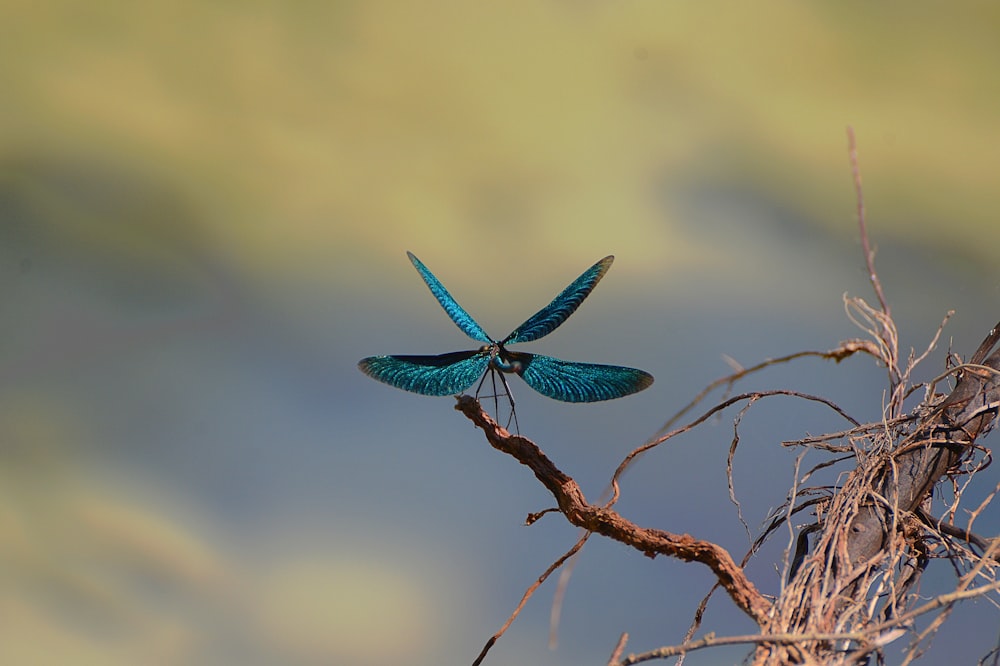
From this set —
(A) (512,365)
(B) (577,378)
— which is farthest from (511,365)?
(B) (577,378)

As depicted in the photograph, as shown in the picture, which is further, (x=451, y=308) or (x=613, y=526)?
(x=451, y=308)

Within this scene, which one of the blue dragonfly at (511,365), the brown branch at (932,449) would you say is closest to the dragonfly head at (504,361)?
the blue dragonfly at (511,365)

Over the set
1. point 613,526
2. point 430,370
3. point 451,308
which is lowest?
point 613,526

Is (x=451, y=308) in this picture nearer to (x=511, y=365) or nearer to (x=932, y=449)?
(x=511, y=365)

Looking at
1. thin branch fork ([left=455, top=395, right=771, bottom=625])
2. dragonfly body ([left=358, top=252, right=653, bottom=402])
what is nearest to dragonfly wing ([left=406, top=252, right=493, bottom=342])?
dragonfly body ([left=358, top=252, right=653, bottom=402])

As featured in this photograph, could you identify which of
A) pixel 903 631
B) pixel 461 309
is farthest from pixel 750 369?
pixel 461 309

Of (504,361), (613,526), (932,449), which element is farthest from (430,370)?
(932,449)

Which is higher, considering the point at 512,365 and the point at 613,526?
the point at 512,365

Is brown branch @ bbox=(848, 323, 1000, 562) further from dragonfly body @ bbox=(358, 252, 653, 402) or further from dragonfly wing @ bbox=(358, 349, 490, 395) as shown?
dragonfly wing @ bbox=(358, 349, 490, 395)
